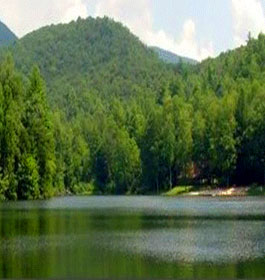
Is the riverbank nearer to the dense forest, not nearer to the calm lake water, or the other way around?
the dense forest

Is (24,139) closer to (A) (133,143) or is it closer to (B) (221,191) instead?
(B) (221,191)

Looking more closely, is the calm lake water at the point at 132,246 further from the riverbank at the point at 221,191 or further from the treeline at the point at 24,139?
the riverbank at the point at 221,191

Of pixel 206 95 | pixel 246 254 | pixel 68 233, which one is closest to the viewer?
pixel 246 254

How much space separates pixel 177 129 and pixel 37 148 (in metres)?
40.7

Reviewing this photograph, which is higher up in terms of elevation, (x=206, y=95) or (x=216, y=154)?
(x=206, y=95)

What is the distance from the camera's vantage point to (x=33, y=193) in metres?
110

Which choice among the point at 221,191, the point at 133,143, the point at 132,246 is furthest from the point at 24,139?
the point at 132,246

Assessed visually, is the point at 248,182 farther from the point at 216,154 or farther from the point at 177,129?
the point at 177,129

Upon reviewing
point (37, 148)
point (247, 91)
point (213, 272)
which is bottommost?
point (213, 272)

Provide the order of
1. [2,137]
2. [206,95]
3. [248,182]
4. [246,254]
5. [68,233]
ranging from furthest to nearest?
[206,95], [248,182], [2,137], [68,233], [246,254]

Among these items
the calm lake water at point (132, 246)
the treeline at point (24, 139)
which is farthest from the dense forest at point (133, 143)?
the calm lake water at point (132, 246)

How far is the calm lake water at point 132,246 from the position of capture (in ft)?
116

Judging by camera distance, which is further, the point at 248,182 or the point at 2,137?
the point at 248,182

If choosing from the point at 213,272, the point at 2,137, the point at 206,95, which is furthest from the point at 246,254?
the point at 206,95
